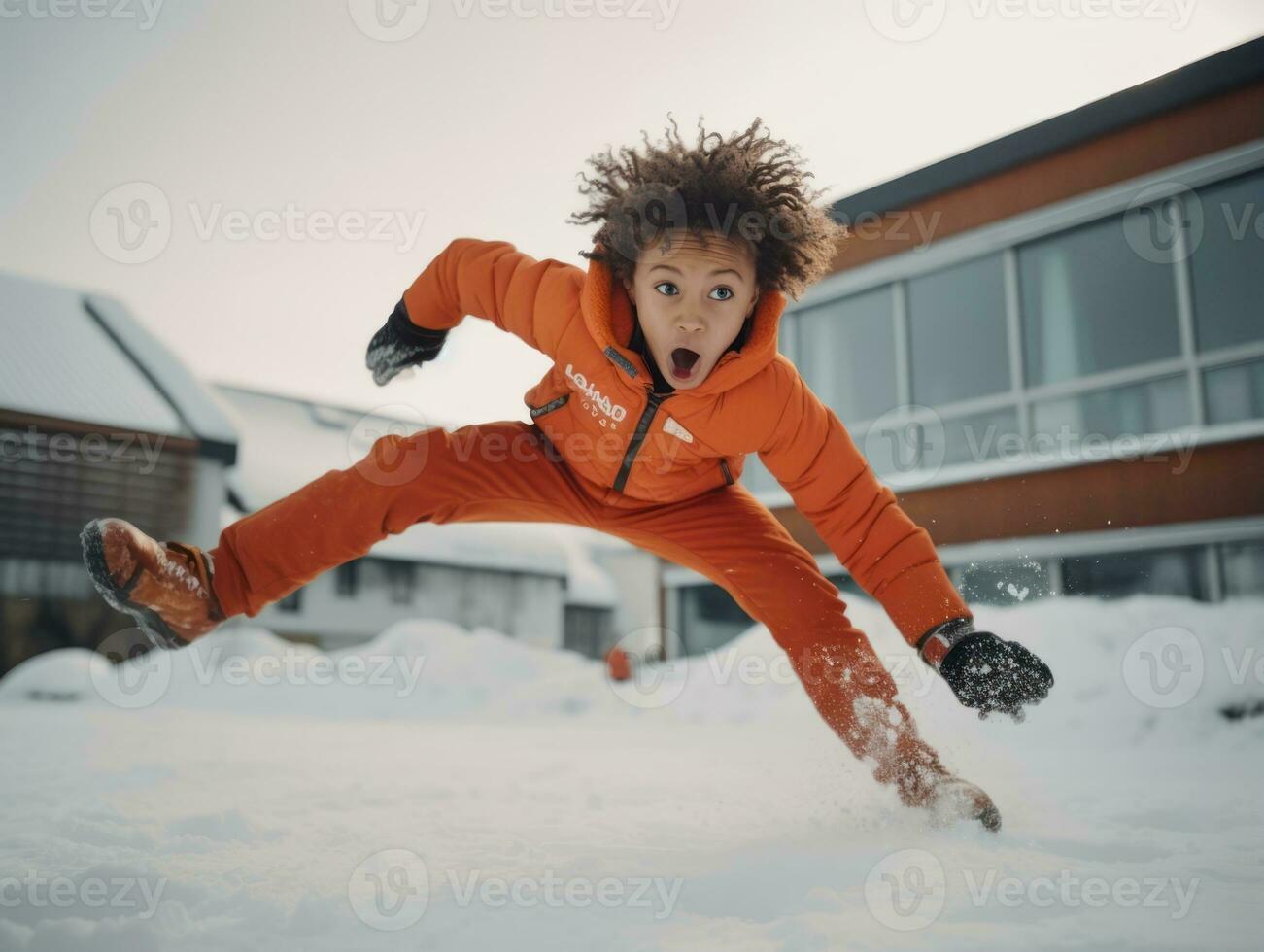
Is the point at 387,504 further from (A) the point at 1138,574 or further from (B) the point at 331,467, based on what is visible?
(B) the point at 331,467

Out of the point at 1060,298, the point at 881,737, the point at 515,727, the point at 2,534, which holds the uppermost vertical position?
the point at 1060,298

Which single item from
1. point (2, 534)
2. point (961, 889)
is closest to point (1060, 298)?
point (961, 889)

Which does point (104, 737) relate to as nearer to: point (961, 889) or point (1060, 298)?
point (961, 889)

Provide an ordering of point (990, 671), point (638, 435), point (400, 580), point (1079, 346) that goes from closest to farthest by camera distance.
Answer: point (990, 671) < point (638, 435) < point (1079, 346) < point (400, 580)

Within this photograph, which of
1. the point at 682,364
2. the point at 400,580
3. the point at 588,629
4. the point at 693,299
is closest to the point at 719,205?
the point at 693,299

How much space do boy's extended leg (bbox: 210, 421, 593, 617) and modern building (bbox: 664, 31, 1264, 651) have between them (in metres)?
3.80

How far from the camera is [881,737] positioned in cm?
228

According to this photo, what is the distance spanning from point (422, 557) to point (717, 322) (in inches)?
466

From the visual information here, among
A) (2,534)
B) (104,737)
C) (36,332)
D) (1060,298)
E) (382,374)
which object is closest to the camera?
(382,374)

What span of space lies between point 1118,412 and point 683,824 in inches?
188

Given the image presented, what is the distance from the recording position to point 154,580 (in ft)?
6.99

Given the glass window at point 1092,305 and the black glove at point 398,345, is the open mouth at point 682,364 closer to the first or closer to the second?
the black glove at point 398,345

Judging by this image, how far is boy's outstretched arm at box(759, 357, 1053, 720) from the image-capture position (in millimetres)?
2186

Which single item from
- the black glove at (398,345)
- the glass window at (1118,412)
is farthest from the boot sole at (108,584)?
the glass window at (1118,412)
